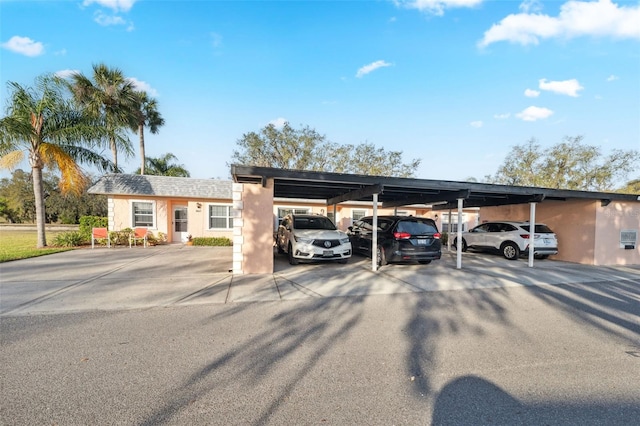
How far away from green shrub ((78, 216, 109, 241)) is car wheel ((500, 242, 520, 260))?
742 inches

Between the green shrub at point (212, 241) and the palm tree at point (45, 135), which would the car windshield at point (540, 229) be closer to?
the green shrub at point (212, 241)

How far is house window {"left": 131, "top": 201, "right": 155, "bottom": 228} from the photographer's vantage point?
1536 centimetres

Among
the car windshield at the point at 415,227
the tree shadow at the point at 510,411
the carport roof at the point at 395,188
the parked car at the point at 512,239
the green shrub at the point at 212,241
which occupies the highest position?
the carport roof at the point at 395,188

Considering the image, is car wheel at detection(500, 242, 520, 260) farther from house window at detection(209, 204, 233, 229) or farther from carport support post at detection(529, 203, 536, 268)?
house window at detection(209, 204, 233, 229)

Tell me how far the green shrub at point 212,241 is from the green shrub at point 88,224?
189 inches

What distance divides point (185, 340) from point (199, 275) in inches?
167

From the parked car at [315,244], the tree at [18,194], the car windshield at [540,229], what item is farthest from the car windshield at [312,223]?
the tree at [18,194]

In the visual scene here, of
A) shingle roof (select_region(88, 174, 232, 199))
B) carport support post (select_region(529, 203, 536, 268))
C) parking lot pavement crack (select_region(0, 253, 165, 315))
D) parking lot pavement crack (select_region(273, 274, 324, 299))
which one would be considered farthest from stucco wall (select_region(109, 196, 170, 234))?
carport support post (select_region(529, 203, 536, 268))

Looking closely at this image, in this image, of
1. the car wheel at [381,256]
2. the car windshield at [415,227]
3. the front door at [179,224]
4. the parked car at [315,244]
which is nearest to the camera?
the parked car at [315,244]

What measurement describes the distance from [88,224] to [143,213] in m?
2.53

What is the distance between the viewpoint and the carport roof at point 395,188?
7855mm

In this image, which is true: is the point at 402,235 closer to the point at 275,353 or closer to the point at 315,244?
the point at 315,244

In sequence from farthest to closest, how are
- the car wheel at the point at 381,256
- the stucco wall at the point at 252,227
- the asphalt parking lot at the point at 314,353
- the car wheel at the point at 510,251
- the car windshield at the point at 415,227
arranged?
the car wheel at the point at 510,251 → the car wheel at the point at 381,256 → the car windshield at the point at 415,227 → the stucco wall at the point at 252,227 → the asphalt parking lot at the point at 314,353

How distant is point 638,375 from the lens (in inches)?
126
